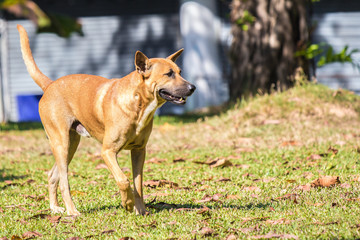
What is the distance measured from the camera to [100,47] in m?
18.7

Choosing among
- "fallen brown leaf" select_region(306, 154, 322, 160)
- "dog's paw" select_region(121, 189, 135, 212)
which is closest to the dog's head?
"dog's paw" select_region(121, 189, 135, 212)

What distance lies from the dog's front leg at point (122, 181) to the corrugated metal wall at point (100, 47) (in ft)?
47.2

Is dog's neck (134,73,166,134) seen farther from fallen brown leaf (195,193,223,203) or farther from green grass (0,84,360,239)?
fallen brown leaf (195,193,223,203)

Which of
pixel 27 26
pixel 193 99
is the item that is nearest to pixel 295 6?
pixel 193 99

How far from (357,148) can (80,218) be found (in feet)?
14.6

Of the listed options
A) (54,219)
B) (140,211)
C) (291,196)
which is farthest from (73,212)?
(291,196)

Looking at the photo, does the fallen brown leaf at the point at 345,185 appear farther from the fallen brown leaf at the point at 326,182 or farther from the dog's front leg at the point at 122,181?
the dog's front leg at the point at 122,181

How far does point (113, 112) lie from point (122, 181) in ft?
1.95

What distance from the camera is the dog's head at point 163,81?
13.7 feet

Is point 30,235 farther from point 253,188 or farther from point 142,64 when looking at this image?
point 253,188

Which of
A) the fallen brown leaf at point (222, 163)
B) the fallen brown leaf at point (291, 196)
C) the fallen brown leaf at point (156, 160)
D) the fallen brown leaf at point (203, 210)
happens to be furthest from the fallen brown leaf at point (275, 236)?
the fallen brown leaf at point (156, 160)

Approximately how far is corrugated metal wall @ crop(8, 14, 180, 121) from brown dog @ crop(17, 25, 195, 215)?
45.2 feet

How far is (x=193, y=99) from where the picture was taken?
17.3m

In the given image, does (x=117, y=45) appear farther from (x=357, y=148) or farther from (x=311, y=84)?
(x=357, y=148)
